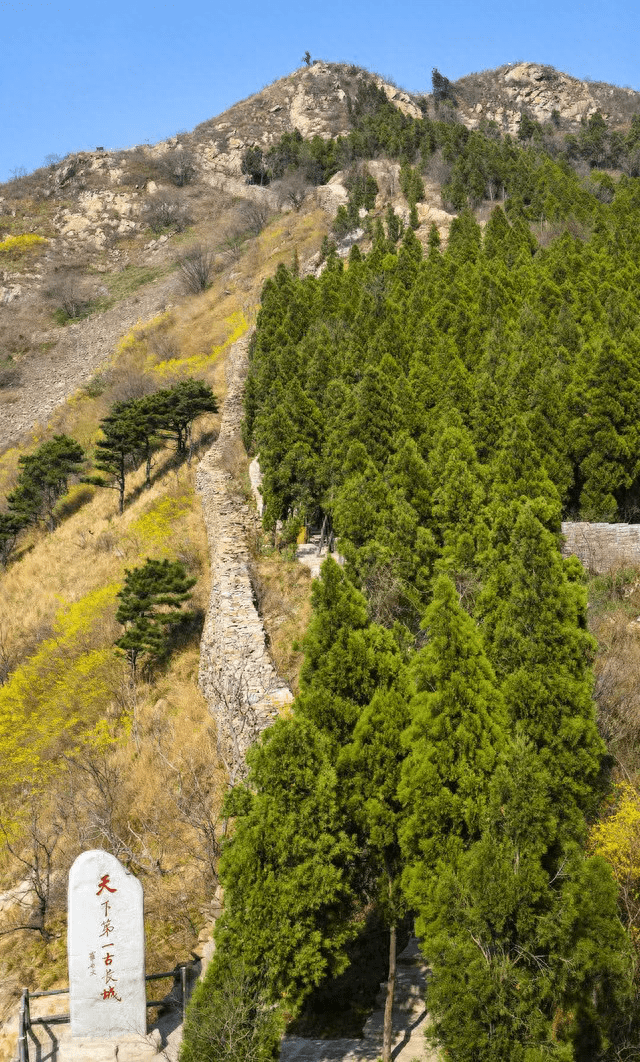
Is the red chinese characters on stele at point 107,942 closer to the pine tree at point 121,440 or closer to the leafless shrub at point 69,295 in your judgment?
the pine tree at point 121,440

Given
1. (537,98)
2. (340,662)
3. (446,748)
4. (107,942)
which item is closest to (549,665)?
(446,748)

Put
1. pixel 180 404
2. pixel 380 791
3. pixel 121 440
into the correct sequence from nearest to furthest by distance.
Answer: pixel 380 791, pixel 121 440, pixel 180 404

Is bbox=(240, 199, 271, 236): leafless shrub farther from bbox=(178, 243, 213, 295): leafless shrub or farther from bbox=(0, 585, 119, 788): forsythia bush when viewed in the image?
bbox=(0, 585, 119, 788): forsythia bush

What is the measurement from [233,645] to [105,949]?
27.0 ft

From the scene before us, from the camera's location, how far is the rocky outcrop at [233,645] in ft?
48.8

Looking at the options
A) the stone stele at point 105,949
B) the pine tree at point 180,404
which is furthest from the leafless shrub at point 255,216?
the stone stele at point 105,949

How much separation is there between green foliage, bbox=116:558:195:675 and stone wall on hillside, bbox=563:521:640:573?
1019cm

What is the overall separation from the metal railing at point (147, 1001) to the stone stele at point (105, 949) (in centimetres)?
40

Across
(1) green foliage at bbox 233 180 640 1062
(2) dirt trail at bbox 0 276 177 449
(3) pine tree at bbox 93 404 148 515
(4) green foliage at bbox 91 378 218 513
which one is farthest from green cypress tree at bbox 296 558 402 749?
(2) dirt trail at bbox 0 276 177 449

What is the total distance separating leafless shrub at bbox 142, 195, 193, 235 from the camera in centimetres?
7506

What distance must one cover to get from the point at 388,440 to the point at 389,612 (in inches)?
274

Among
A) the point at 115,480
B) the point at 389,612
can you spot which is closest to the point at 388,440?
the point at 389,612

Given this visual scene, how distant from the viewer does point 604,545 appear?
1942 cm

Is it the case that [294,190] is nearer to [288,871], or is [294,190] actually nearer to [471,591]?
[471,591]
